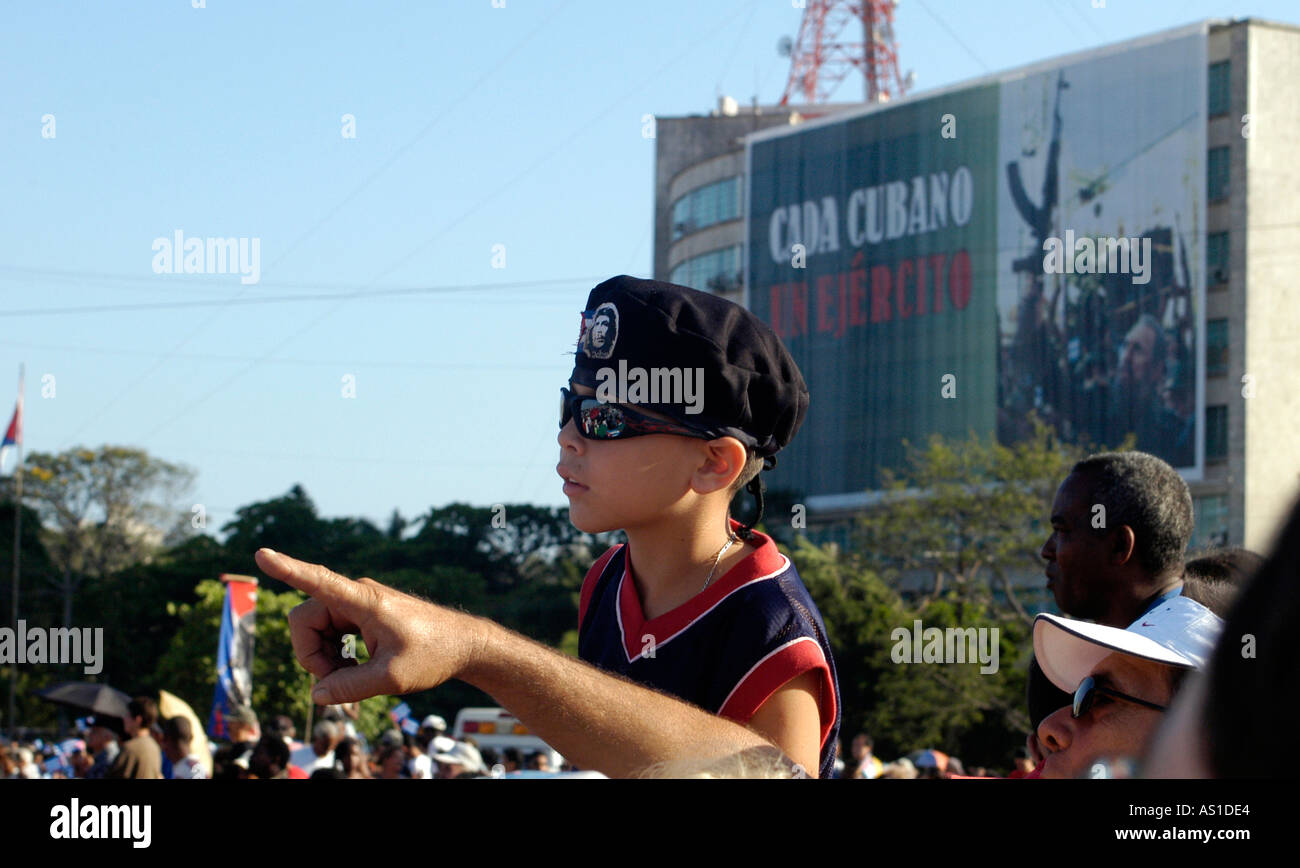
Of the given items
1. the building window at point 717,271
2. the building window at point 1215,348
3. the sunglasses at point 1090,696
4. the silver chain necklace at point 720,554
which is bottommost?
the sunglasses at point 1090,696

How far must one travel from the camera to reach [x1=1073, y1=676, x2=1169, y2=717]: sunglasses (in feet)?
8.15

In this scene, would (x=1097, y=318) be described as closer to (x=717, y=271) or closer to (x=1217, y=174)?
(x=1217, y=174)

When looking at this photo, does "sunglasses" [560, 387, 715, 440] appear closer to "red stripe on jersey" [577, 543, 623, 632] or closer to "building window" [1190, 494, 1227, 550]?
"red stripe on jersey" [577, 543, 623, 632]

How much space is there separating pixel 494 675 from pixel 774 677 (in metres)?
0.61

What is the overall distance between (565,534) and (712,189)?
17.2 metres

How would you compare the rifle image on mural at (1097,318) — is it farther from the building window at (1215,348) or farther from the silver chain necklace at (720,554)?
the silver chain necklace at (720,554)

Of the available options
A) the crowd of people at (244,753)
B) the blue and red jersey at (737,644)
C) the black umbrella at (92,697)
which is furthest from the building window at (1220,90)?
the blue and red jersey at (737,644)

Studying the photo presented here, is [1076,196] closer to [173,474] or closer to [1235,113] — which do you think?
[1235,113]

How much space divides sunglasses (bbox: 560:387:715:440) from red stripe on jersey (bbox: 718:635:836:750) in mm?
385

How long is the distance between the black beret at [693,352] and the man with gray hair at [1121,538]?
1.18 m

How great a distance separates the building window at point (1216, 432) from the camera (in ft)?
178

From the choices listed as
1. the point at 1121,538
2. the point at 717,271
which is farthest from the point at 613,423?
the point at 717,271

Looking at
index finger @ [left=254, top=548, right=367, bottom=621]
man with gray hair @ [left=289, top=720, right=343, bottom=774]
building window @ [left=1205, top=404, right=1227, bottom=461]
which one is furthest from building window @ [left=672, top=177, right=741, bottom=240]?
index finger @ [left=254, top=548, right=367, bottom=621]

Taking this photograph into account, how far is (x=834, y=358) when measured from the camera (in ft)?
219
